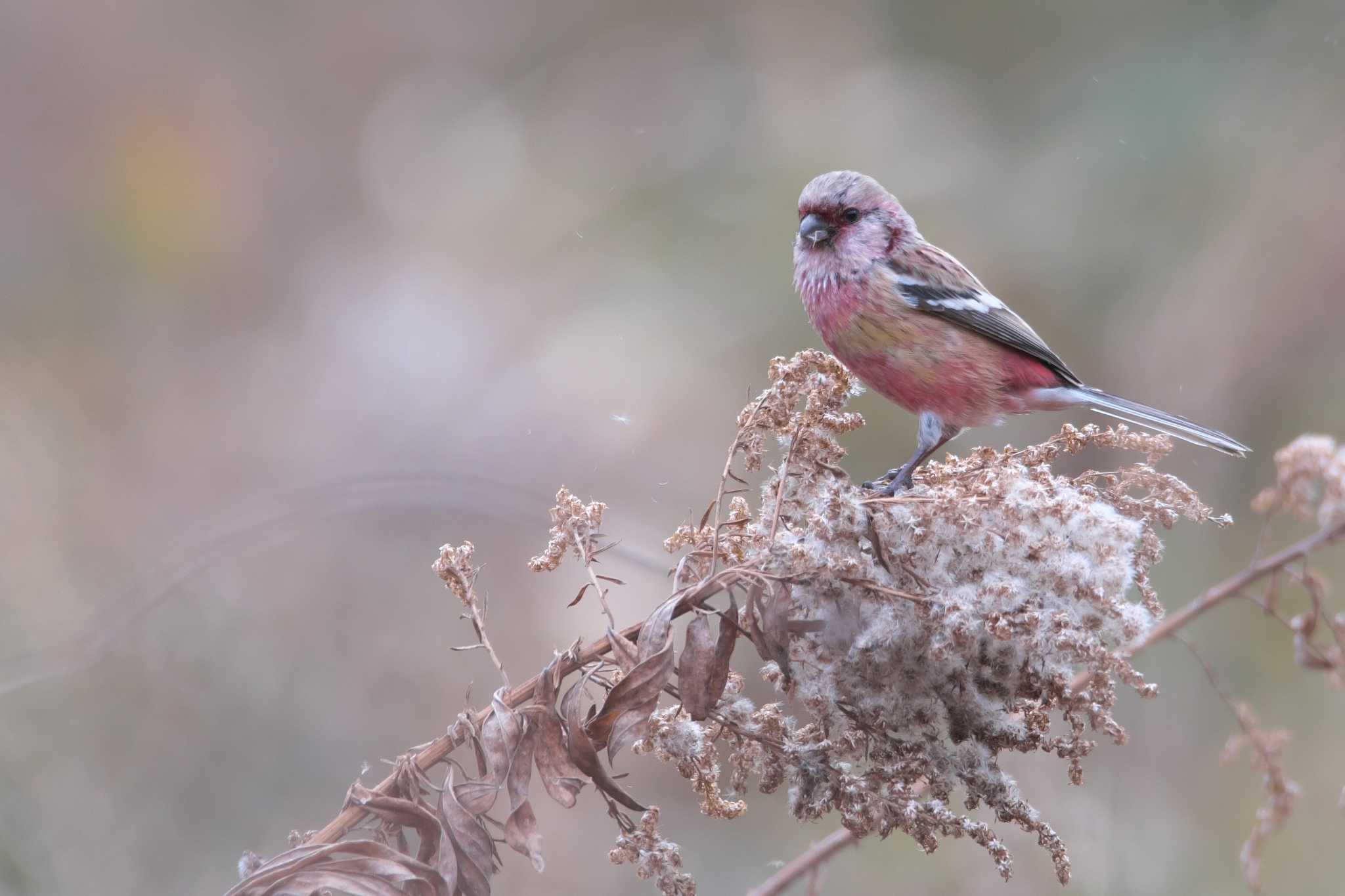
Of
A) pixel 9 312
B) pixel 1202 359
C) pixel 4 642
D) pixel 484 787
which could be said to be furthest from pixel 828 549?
pixel 9 312

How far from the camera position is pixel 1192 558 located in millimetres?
1960

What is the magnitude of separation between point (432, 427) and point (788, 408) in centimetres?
169

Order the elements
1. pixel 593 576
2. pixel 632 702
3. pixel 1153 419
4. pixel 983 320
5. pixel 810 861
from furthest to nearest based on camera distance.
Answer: pixel 983 320
pixel 1153 419
pixel 810 861
pixel 593 576
pixel 632 702

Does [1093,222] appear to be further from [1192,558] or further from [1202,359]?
[1192,558]

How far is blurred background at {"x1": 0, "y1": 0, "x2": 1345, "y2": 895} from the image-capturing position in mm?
1631

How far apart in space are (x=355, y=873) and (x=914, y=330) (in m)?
0.97

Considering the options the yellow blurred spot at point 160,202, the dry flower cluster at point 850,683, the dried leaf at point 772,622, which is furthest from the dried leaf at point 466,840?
the yellow blurred spot at point 160,202

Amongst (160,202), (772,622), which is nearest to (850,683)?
(772,622)

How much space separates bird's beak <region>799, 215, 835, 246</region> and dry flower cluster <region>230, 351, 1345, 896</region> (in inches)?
27.6

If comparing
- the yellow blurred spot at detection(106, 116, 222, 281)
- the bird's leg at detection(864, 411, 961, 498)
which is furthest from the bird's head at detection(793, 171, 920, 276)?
the yellow blurred spot at detection(106, 116, 222, 281)

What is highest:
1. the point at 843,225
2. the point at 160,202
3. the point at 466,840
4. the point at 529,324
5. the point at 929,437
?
the point at 160,202

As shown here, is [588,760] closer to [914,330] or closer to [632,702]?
[632,702]

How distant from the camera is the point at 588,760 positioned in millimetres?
669

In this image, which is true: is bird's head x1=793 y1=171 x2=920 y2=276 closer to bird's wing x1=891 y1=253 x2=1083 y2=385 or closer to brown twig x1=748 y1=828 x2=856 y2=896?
bird's wing x1=891 y1=253 x2=1083 y2=385
